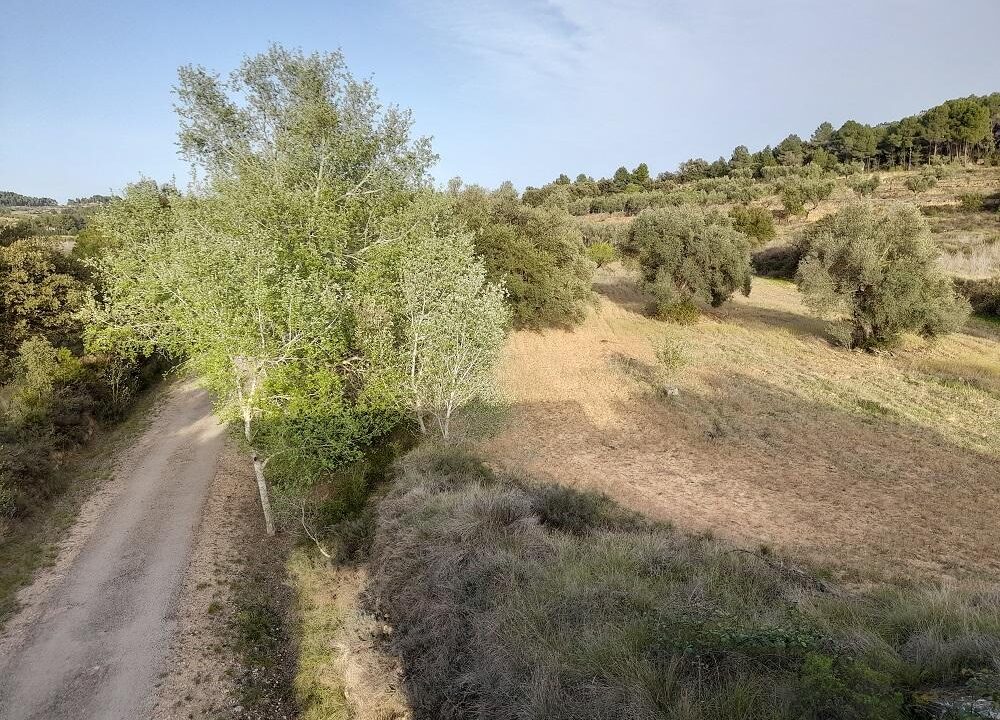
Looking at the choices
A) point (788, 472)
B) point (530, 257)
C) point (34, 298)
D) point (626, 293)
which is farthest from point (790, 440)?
point (34, 298)

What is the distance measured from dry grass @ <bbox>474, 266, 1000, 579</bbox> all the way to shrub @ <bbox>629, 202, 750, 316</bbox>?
15.9 ft

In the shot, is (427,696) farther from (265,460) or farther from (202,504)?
(202,504)

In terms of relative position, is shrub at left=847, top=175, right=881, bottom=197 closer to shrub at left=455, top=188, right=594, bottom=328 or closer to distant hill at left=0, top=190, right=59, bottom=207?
shrub at left=455, top=188, right=594, bottom=328

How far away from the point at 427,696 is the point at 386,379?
9.83 meters

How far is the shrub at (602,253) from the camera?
58.0 metres

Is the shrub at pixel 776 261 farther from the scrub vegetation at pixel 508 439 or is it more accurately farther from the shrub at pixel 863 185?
the scrub vegetation at pixel 508 439

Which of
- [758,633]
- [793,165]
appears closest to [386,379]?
[758,633]

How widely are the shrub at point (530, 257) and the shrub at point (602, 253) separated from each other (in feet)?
68.9

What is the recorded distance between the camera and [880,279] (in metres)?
29.5

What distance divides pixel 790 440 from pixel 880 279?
16.2m

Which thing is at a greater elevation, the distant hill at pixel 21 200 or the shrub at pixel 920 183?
the distant hill at pixel 21 200

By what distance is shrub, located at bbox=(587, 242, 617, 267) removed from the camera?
58000 mm

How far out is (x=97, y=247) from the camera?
3325 centimetres

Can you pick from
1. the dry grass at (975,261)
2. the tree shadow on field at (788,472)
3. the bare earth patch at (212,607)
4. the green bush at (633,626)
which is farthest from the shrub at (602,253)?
the green bush at (633,626)
